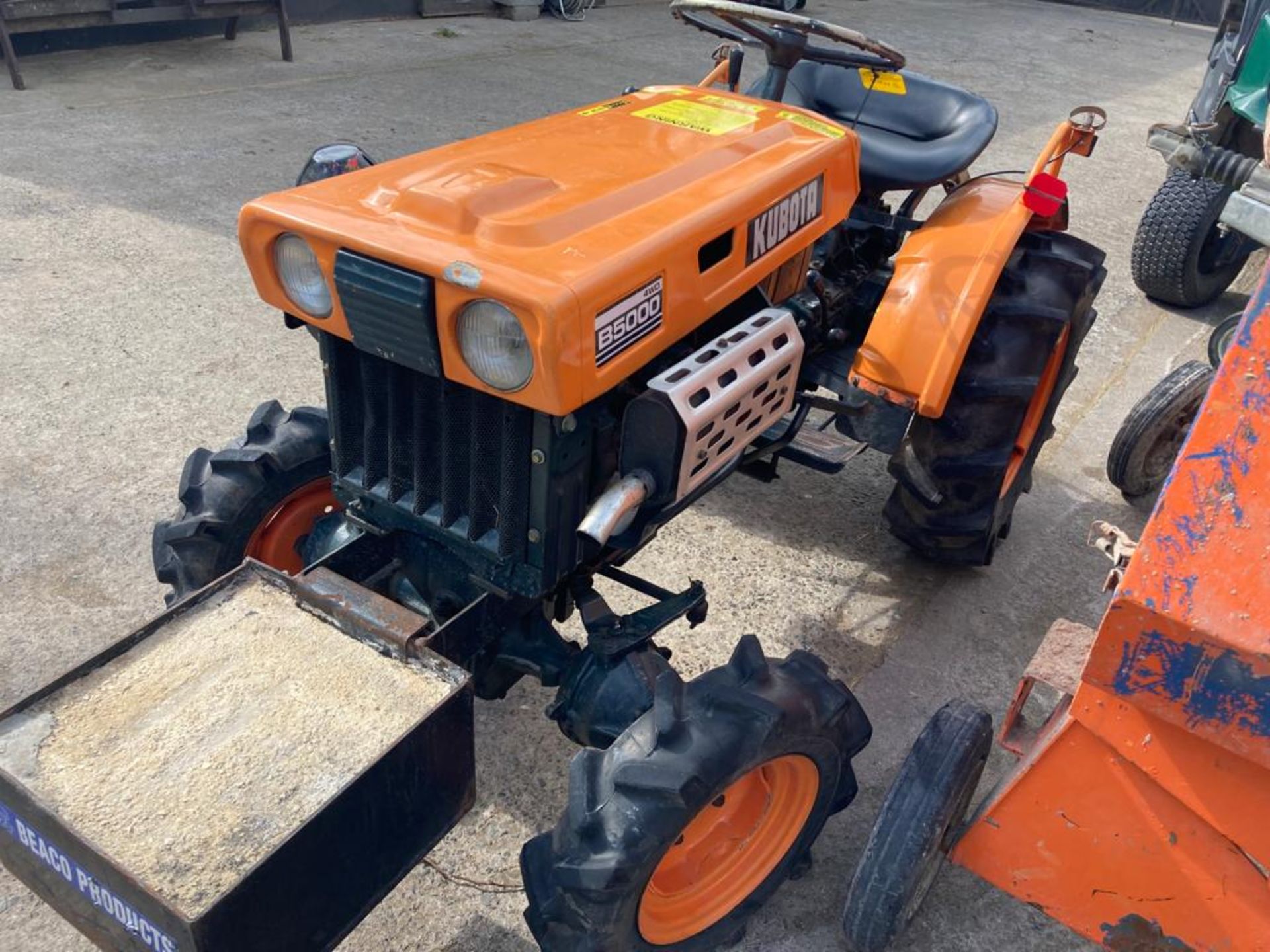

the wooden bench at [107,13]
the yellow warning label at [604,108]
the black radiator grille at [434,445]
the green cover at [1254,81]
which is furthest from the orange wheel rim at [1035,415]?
the wooden bench at [107,13]

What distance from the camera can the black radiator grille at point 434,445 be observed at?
1.79 meters

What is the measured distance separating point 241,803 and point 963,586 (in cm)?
222

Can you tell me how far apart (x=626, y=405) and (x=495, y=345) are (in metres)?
0.33

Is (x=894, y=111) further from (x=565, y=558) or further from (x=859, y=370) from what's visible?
(x=565, y=558)

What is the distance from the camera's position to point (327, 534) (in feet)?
7.34

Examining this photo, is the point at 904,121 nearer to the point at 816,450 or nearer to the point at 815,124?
the point at 815,124

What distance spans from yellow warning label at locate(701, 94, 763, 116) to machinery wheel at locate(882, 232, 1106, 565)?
28.9 inches

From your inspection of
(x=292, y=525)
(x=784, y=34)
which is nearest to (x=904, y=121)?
(x=784, y=34)

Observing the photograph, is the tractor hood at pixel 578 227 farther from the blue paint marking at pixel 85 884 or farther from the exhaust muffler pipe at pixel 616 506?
the blue paint marking at pixel 85 884

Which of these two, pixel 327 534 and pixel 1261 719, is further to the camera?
pixel 327 534

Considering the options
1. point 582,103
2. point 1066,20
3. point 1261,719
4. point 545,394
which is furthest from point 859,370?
point 1066,20

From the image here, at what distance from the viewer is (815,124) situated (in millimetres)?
2385

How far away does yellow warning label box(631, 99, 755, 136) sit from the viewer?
2312 millimetres

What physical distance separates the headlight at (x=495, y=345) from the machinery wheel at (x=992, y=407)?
4.34ft
